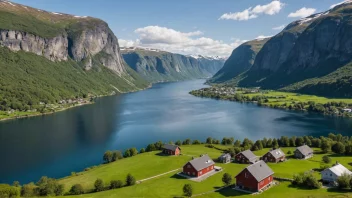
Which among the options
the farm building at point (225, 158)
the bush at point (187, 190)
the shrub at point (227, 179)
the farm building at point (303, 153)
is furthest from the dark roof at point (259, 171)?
the farm building at point (303, 153)

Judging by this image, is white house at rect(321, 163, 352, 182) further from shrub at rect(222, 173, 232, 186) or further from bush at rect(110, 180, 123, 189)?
bush at rect(110, 180, 123, 189)

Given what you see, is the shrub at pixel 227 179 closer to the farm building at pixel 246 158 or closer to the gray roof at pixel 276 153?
the farm building at pixel 246 158

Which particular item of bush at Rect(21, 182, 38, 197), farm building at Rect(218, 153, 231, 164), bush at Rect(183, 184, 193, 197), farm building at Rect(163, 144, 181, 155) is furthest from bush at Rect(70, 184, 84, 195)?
farm building at Rect(218, 153, 231, 164)

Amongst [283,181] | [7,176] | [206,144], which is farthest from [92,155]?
[283,181]

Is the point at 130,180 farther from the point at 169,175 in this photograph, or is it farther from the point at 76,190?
the point at 76,190

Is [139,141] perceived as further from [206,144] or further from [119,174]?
[119,174]
